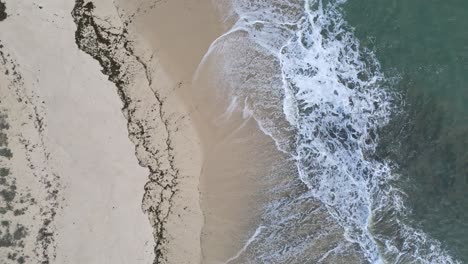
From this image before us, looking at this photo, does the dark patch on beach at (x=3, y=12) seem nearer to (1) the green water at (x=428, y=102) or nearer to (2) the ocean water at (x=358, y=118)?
(2) the ocean water at (x=358, y=118)

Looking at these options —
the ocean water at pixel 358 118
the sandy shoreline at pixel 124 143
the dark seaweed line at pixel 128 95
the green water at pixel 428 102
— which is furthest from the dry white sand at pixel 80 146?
the green water at pixel 428 102

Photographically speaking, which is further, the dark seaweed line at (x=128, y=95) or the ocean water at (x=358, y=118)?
the ocean water at (x=358, y=118)

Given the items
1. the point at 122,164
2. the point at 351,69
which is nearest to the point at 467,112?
the point at 351,69

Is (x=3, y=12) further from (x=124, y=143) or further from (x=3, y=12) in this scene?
(x=124, y=143)

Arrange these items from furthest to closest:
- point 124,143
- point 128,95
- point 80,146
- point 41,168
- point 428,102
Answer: point 428,102
point 128,95
point 124,143
point 80,146
point 41,168

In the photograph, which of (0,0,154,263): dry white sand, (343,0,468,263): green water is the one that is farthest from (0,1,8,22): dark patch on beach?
(343,0,468,263): green water

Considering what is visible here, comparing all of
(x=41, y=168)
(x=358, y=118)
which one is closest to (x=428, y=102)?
(x=358, y=118)
